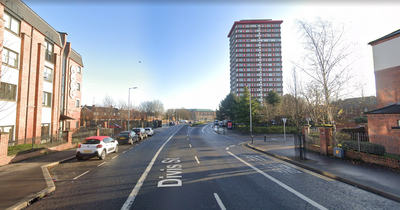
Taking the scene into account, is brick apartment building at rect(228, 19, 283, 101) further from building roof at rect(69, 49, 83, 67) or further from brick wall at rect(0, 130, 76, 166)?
brick wall at rect(0, 130, 76, 166)

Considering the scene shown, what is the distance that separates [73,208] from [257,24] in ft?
343

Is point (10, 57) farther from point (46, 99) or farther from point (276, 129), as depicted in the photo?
point (276, 129)

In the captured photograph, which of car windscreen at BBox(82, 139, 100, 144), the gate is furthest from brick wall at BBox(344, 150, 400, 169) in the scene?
car windscreen at BBox(82, 139, 100, 144)

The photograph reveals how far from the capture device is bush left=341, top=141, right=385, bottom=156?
9664 millimetres

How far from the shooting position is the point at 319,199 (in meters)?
5.71

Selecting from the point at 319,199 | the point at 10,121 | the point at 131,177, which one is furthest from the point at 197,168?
the point at 10,121

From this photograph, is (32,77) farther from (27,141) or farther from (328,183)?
(328,183)

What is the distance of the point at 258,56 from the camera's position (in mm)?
92312

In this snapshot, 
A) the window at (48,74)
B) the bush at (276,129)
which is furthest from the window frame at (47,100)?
the bush at (276,129)

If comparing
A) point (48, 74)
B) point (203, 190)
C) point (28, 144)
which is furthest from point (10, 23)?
point (203, 190)

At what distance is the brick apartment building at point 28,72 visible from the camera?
14.2 meters

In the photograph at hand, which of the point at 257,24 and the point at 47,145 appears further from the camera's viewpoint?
the point at 257,24

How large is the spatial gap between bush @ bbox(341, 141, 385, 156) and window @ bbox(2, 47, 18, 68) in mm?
24365

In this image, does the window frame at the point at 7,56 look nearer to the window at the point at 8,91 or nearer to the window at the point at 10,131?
the window at the point at 8,91
